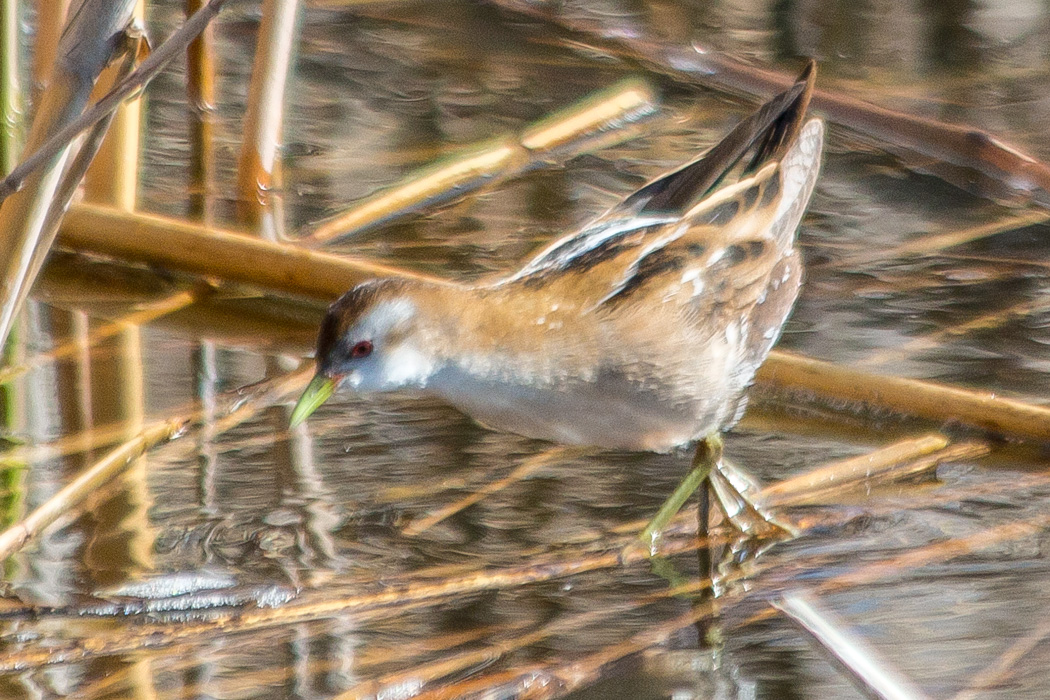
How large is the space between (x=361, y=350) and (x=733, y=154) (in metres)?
1.01

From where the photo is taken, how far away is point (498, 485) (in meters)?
3.04

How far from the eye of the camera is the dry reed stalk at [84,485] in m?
2.63

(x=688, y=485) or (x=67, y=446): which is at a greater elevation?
(x=67, y=446)

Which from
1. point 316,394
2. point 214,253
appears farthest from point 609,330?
point 214,253

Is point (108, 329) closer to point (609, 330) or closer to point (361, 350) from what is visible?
point (361, 350)

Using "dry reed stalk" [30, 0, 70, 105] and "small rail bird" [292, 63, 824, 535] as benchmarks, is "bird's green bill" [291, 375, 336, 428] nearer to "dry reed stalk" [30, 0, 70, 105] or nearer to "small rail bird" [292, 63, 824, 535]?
"small rail bird" [292, 63, 824, 535]

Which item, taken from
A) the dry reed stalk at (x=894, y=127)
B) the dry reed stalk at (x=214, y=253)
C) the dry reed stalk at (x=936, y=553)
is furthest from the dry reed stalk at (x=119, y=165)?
the dry reed stalk at (x=936, y=553)

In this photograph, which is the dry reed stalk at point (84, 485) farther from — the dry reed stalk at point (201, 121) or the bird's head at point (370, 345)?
the dry reed stalk at point (201, 121)

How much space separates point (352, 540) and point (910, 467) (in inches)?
44.8

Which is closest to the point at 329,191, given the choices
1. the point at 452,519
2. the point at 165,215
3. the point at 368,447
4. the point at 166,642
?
the point at 165,215

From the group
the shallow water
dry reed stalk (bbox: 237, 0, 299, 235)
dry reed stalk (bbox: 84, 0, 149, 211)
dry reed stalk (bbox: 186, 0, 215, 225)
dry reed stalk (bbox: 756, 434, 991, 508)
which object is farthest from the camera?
dry reed stalk (bbox: 186, 0, 215, 225)

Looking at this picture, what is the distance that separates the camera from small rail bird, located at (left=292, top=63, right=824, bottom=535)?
8.59ft

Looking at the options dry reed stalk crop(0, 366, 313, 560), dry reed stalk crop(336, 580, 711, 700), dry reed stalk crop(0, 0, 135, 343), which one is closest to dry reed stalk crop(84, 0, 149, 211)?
dry reed stalk crop(0, 366, 313, 560)

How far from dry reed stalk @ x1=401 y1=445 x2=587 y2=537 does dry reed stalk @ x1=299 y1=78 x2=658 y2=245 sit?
1.19m
